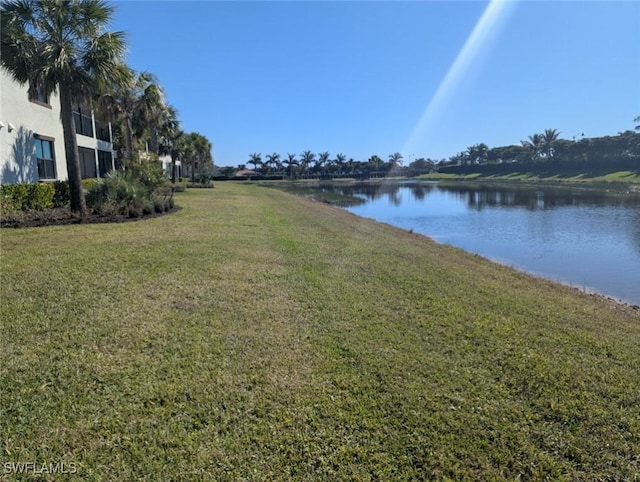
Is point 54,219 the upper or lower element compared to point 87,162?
lower

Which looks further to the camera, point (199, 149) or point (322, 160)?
point (322, 160)

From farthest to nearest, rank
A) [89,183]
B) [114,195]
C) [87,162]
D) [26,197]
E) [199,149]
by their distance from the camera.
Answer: [199,149] → [87,162] → [89,183] → [114,195] → [26,197]

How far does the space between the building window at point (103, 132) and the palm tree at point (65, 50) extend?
13.8 metres

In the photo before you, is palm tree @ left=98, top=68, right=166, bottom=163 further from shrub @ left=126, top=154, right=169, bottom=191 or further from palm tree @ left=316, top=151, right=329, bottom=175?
palm tree @ left=316, top=151, right=329, bottom=175

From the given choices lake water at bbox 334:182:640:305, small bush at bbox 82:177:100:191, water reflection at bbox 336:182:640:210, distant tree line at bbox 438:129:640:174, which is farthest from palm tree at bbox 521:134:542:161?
small bush at bbox 82:177:100:191

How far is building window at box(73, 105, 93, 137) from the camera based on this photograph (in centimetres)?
→ 2139

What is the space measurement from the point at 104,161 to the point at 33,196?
570 inches

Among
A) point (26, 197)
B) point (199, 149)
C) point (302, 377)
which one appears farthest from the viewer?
point (199, 149)

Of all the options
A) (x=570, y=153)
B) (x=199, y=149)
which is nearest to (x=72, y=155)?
(x=199, y=149)

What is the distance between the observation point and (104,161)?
25.7 metres

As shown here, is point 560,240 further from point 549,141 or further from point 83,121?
point 549,141

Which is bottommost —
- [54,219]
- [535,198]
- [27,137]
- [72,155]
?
[535,198]

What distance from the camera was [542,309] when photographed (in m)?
6.19

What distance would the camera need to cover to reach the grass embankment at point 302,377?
8.93 ft
